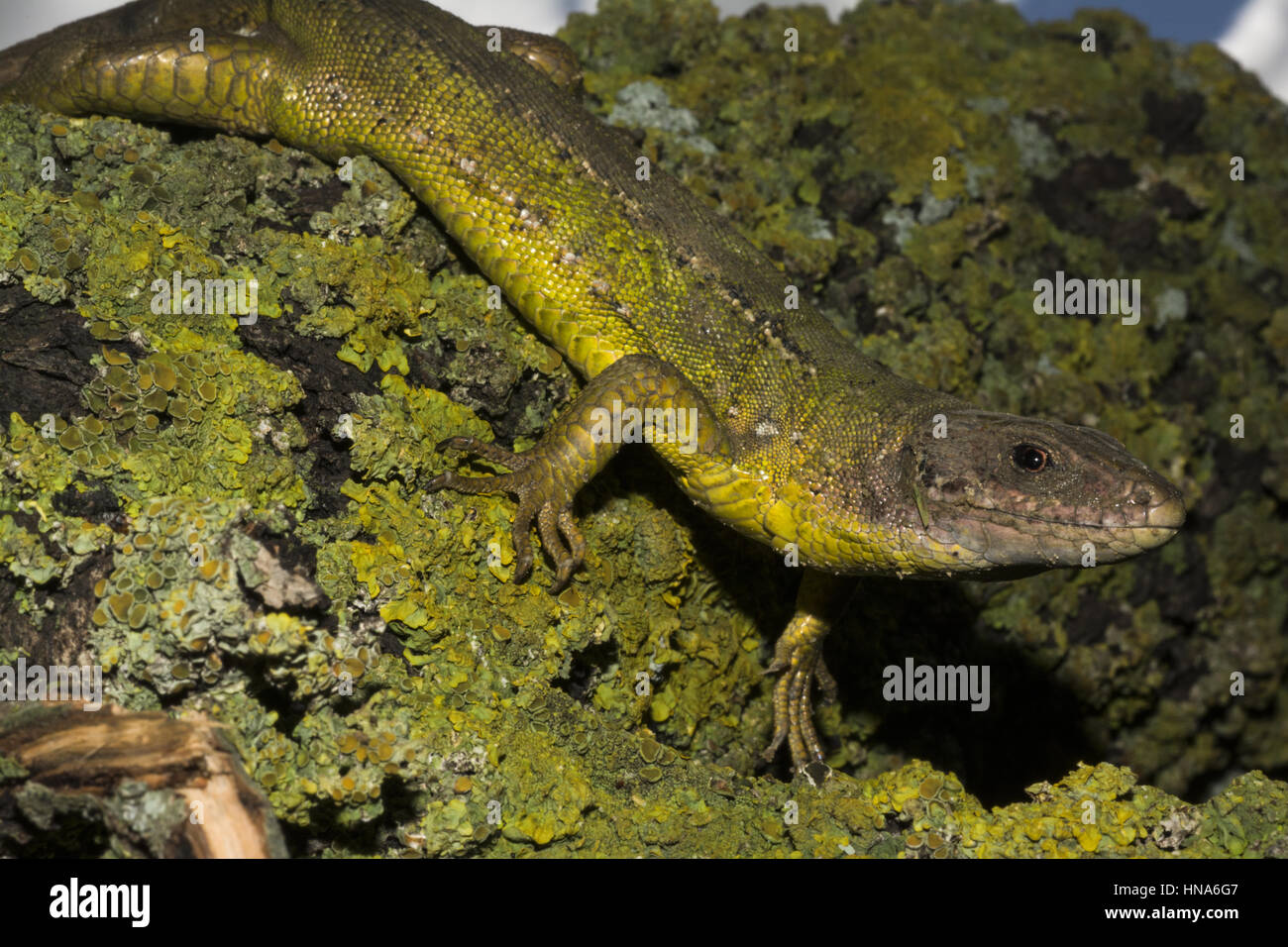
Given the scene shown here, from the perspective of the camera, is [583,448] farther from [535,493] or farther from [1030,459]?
[1030,459]

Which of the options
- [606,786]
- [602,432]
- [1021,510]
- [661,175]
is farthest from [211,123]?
[1021,510]

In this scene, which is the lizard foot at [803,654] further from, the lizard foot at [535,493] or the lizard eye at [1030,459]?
the lizard foot at [535,493]

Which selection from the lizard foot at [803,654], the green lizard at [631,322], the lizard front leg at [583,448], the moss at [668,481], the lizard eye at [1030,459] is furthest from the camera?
the lizard foot at [803,654]

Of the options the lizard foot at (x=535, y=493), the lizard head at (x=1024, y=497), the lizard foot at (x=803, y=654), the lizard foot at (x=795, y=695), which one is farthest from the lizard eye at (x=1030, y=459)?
the lizard foot at (x=535, y=493)

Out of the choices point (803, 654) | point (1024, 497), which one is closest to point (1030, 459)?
point (1024, 497)

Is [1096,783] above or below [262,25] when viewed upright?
below

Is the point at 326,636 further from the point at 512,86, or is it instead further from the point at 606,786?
Answer: the point at 512,86
